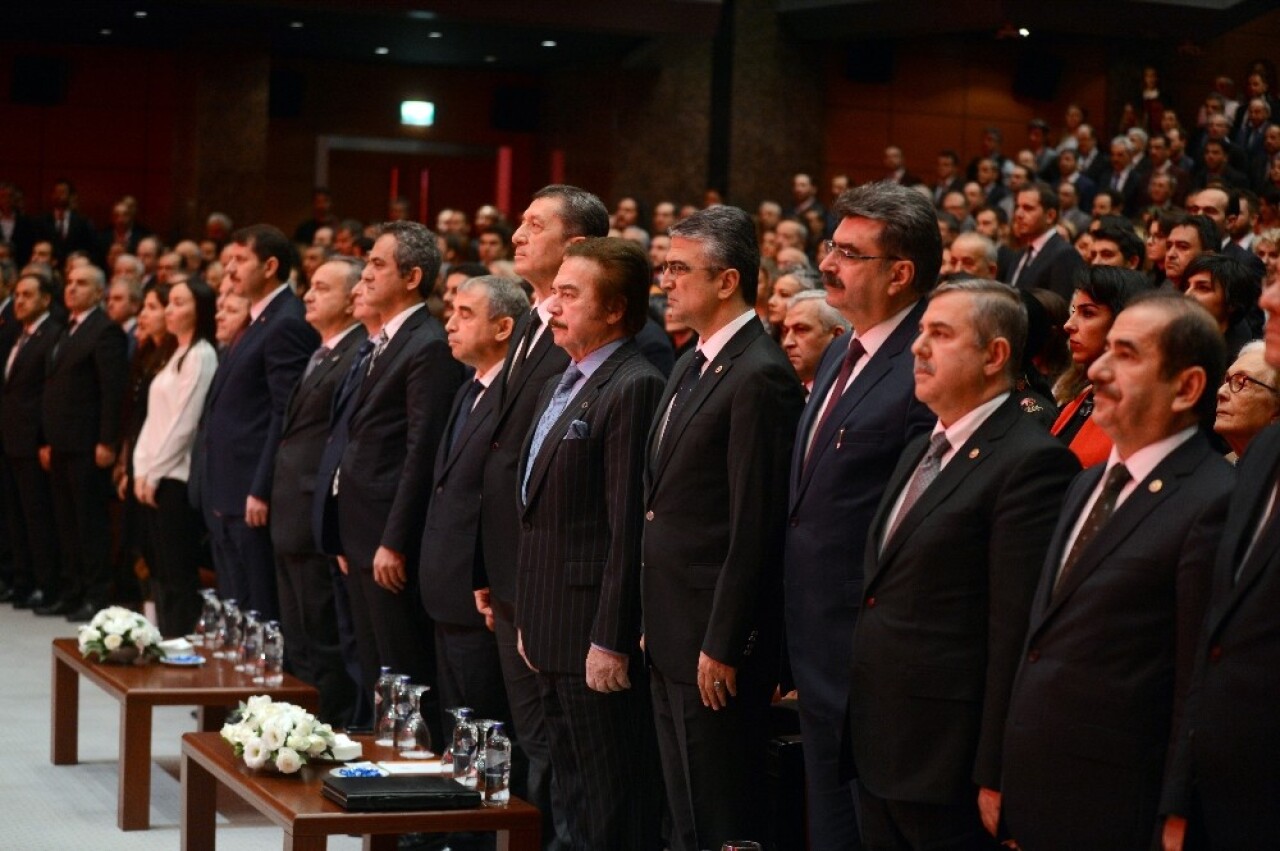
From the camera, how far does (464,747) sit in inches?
154

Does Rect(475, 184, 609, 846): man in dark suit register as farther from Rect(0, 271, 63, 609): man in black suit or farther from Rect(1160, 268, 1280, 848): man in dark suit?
Rect(0, 271, 63, 609): man in black suit

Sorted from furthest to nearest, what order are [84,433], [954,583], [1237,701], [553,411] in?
[84,433] < [553,411] < [954,583] < [1237,701]

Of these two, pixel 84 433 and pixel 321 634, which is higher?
pixel 84 433

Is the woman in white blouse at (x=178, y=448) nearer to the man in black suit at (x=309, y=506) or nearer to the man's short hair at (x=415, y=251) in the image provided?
the man in black suit at (x=309, y=506)

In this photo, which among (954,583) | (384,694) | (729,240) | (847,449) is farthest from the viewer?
(384,694)

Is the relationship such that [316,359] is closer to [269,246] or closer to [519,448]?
[269,246]

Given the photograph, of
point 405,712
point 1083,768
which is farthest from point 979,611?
point 405,712

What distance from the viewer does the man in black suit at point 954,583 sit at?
2.99m

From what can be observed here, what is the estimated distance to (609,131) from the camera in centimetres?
1594

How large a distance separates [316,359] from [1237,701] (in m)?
3.87

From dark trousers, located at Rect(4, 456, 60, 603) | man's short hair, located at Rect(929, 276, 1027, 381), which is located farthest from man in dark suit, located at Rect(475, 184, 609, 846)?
dark trousers, located at Rect(4, 456, 60, 603)

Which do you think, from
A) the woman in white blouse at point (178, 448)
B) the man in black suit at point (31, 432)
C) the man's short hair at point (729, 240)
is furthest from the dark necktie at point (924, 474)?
the man in black suit at point (31, 432)

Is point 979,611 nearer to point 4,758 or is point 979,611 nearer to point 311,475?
point 311,475

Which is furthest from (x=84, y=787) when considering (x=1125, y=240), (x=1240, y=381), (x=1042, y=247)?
(x=1042, y=247)
